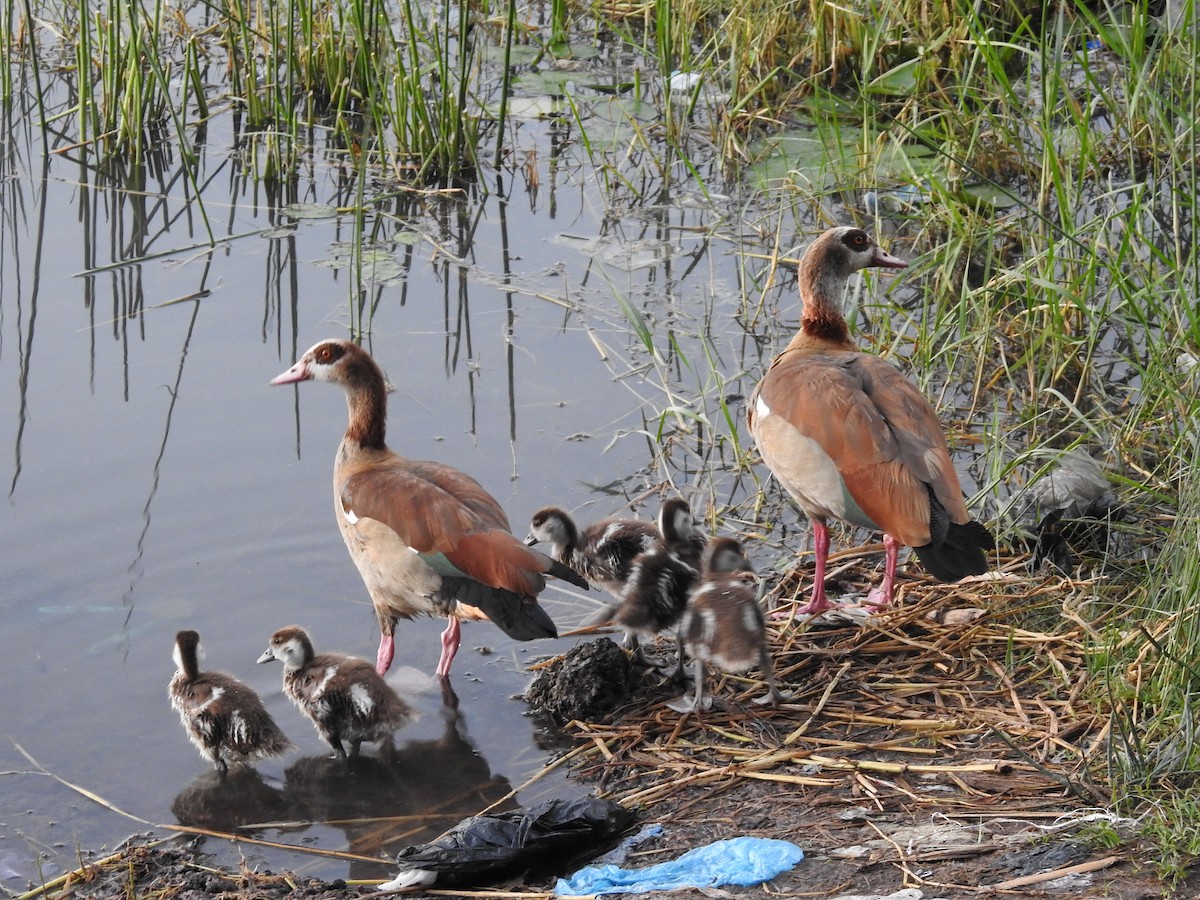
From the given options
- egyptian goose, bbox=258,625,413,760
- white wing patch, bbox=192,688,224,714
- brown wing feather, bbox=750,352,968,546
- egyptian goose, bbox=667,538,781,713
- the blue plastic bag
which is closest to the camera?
the blue plastic bag

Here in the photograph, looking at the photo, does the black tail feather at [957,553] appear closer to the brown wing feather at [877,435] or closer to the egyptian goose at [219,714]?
the brown wing feather at [877,435]

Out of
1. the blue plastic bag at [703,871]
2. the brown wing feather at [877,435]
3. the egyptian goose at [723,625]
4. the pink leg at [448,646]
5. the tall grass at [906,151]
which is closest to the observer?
the blue plastic bag at [703,871]

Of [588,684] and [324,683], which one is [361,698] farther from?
[588,684]

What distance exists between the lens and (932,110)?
8.82 metres

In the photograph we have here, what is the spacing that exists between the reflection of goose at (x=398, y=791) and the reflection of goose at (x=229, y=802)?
0.07 metres

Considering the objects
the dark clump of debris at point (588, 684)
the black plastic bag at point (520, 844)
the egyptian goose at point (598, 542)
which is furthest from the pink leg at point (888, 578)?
the black plastic bag at point (520, 844)

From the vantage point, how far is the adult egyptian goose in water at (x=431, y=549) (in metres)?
5.19

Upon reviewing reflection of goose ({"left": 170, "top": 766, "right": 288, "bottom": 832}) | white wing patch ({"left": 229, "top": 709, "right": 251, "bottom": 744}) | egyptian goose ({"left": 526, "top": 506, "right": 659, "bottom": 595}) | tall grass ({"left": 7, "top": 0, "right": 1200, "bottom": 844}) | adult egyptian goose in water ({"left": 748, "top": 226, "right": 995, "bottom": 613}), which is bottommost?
reflection of goose ({"left": 170, "top": 766, "right": 288, "bottom": 832})

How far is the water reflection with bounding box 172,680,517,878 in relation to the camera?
4.71 metres

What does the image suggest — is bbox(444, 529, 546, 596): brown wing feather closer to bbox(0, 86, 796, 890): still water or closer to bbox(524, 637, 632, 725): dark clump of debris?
bbox(524, 637, 632, 725): dark clump of debris

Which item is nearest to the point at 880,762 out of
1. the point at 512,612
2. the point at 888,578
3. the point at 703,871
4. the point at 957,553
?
the point at 703,871

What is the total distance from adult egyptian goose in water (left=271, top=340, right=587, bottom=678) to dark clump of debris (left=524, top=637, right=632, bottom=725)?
0.16 metres

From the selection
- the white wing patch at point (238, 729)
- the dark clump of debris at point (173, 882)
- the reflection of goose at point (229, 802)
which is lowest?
the reflection of goose at point (229, 802)

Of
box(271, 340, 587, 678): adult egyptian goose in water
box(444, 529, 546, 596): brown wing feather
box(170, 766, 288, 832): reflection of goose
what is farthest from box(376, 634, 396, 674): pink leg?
box(170, 766, 288, 832): reflection of goose
